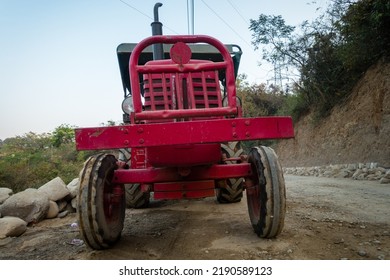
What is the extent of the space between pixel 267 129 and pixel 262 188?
0.49 m

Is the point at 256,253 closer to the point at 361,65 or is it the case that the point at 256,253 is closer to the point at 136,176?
the point at 136,176

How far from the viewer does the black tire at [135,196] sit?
13.2 feet

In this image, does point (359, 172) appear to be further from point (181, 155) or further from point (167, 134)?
point (167, 134)

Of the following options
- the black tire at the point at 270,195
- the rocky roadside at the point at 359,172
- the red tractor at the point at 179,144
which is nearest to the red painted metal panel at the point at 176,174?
the red tractor at the point at 179,144

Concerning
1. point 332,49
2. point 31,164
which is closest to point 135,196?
point 31,164

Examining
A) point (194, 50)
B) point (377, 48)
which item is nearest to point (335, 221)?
point (194, 50)

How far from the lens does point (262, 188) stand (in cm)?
232

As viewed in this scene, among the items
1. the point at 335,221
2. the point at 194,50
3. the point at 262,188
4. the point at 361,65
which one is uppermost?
the point at 361,65

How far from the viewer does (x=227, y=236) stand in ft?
8.54

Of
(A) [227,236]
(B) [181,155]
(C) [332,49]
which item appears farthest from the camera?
(C) [332,49]

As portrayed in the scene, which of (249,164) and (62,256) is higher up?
(249,164)

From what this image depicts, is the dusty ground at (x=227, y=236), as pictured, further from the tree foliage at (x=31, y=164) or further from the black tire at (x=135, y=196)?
the tree foliage at (x=31, y=164)

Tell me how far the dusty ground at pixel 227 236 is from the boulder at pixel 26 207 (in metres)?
0.14

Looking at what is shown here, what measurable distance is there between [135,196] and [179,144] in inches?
88.8
